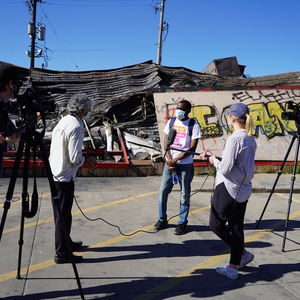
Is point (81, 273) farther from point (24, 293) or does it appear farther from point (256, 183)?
point (256, 183)

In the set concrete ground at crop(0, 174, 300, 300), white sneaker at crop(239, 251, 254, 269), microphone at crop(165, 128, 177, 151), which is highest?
microphone at crop(165, 128, 177, 151)

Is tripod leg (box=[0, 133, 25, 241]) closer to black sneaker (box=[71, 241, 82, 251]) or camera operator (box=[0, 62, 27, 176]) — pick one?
camera operator (box=[0, 62, 27, 176])

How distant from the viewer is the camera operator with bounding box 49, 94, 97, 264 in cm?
401

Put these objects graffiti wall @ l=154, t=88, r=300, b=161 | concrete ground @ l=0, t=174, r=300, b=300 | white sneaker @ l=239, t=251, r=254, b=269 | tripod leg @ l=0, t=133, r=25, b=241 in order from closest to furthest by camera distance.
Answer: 1. tripod leg @ l=0, t=133, r=25, b=241
2. concrete ground @ l=0, t=174, r=300, b=300
3. white sneaker @ l=239, t=251, r=254, b=269
4. graffiti wall @ l=154, t=88, r=300, b=161

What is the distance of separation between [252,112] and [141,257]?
804cm

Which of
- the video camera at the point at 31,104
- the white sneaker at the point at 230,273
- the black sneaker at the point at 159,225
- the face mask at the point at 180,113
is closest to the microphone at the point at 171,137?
the face mask at the point at 180,113

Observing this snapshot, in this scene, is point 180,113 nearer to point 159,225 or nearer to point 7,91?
point 159,225

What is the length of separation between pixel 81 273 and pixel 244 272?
5.89ft

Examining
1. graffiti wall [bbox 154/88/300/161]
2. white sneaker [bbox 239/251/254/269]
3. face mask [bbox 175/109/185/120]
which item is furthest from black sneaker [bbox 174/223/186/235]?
graffiti wall [bbox 154/88/300/161]

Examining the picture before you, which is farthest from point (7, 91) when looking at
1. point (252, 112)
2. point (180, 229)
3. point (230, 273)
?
point (252, 112)

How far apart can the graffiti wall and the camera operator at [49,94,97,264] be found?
6964 mm

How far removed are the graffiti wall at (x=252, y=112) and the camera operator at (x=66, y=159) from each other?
6.96 meters

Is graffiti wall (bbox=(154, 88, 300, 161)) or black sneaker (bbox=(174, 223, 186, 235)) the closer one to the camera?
black sneaker (bbox=(174, 223, 186, 235))

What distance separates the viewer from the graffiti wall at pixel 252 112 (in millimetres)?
11125
